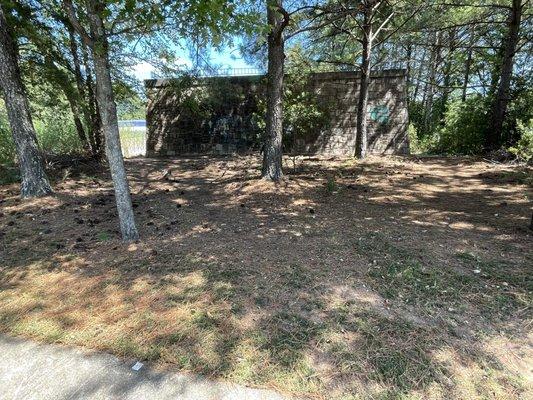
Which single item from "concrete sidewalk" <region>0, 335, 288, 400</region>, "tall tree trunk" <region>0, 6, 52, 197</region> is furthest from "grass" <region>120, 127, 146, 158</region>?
"concrete sidewalk" <region>0, 335, 288, 400</region>

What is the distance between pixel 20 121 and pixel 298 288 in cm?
502

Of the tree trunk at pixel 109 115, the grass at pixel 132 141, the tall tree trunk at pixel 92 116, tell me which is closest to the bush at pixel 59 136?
the tall tree trunk at pixel 92 116

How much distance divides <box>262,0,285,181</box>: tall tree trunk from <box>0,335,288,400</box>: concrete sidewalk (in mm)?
4392

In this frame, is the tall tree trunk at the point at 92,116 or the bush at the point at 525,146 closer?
the bush at the point at 525,146

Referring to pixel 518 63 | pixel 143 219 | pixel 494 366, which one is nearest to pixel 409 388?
pixel 494 366

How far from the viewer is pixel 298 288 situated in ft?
8.46

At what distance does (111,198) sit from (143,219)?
4.41ft

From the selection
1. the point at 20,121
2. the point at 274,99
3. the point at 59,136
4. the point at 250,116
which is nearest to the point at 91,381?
the point at 20,121

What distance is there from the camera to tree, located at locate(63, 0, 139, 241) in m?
2.98

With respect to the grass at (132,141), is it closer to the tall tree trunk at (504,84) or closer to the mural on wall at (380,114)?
the mural on wall at (380,114)

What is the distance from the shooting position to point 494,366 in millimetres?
1773

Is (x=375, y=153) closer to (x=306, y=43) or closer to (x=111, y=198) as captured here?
(x=306, y=43)

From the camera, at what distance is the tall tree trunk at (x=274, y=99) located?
542cm

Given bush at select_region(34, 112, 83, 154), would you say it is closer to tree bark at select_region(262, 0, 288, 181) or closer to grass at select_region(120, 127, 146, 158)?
grass at select_region(120, 127, 146, 158)
